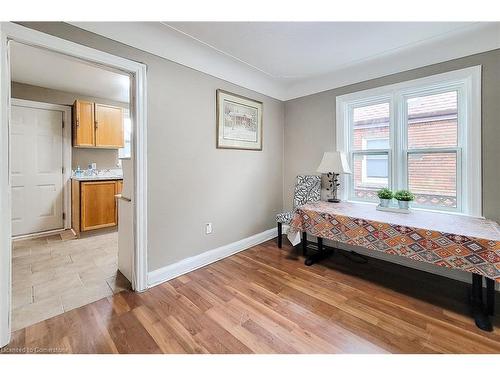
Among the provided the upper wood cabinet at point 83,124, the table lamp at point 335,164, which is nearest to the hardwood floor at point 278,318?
the table lamp at point 335,164

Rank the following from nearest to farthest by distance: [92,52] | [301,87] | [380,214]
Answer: [92,52] → [380,214] → [301,87]

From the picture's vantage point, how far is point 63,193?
3857 mm

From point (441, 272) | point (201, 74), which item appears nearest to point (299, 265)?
point (441, 272)

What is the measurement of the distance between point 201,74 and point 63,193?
3.35m

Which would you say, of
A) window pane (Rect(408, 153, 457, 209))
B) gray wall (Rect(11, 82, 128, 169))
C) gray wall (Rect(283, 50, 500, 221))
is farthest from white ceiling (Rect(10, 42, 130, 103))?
window pane (Rect(408, 153, 457, 209))

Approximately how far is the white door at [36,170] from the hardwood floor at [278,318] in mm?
2831

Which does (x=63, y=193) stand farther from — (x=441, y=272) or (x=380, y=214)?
(x=441, y=272)

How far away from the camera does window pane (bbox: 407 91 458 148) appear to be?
89.7 inches

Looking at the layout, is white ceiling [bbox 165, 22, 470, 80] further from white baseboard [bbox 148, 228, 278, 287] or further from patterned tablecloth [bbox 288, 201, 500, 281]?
white baseboard [bbox 148, 228, 278, 287]

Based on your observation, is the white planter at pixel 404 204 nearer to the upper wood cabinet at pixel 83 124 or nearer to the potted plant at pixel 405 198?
the potted plant at pixel 405 198

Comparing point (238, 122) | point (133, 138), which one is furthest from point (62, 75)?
point (238, 122)

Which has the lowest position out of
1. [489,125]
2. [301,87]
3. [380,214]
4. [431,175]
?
[380,214]

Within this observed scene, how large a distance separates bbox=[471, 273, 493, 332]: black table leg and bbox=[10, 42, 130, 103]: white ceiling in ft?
12.9
